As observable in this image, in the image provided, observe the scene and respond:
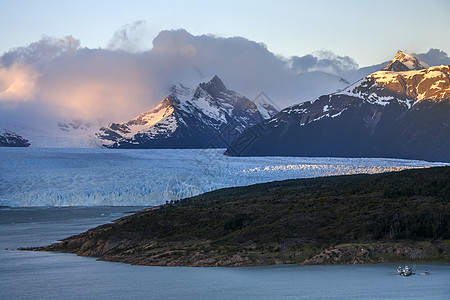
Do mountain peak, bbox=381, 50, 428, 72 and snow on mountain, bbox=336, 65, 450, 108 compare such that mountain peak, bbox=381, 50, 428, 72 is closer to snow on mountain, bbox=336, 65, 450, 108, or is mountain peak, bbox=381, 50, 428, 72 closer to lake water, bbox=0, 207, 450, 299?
snow on mountain, bbox=336, 65, 450, 108

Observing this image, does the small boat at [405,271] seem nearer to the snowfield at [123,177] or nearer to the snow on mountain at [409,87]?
the snowfield at [123,177]

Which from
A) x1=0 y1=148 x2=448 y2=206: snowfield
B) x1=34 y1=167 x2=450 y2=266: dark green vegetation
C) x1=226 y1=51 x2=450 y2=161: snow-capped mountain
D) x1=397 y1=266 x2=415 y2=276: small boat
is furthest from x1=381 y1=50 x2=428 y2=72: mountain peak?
x1=397 y1=266 x2=415 y2=276: small boat

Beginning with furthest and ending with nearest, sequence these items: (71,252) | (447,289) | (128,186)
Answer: (128,186) → (71,252) → (447,289)

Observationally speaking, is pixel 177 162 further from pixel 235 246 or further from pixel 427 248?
pixel 427 248

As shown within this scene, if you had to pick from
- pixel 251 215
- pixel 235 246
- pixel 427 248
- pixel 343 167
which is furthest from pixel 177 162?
pixel 427 248

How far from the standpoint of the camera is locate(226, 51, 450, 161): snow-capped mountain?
478 ft

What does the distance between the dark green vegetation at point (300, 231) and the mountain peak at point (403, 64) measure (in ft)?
430

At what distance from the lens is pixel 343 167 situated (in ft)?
297

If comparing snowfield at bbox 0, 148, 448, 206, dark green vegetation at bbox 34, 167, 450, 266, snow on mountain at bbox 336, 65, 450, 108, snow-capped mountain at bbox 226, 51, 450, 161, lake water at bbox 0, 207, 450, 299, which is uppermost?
snow on mountain at bbox 336, 65, 450, 108

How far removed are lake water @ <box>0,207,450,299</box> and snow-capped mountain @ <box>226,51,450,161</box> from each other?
357ft

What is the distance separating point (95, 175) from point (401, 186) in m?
47.4

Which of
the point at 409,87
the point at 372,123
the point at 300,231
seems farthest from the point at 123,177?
the point at 409,87

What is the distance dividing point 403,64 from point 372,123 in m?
35.4

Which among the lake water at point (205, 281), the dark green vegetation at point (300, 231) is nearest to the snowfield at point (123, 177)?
the dark green vegetation at point (300, 231)
